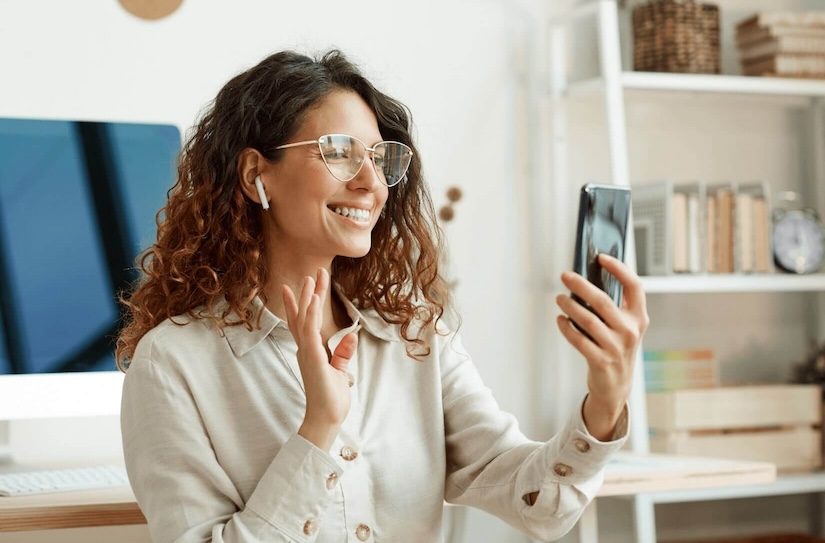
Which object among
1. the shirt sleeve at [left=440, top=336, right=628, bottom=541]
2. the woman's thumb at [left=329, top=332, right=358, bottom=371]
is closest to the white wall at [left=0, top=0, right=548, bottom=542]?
the shirt sleeve at [left=440, top=336, right=628, bottom=541]

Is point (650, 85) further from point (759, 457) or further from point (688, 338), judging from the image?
point (759, 457)

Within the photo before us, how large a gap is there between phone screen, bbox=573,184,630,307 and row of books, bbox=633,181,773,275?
1.64 meters

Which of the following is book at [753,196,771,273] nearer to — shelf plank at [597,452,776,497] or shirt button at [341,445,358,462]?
shelf plank at [597,452,776,497]

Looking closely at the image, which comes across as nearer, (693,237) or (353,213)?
(353,213)

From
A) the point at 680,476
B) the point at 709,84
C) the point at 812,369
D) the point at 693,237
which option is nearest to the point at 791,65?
the point at 709,84

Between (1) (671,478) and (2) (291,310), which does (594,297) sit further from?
(1) (671,478)

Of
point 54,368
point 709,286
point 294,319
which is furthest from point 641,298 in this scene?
point 709,286

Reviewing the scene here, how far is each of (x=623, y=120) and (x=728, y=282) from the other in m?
0.52

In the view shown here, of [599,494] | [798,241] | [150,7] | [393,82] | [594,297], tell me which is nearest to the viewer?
[594,297]

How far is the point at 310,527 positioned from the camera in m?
1.19

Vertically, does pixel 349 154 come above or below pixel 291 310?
above

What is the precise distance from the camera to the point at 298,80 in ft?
4.57

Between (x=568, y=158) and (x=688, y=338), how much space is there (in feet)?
2.15

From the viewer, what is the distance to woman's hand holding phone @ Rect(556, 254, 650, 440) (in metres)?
1.04
